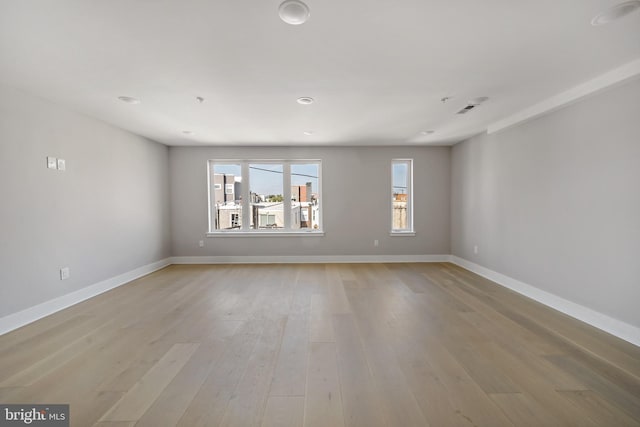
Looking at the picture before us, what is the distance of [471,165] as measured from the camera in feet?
15.7

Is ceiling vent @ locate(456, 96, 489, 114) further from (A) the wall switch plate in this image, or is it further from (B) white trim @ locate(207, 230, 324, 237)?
(A) the wall switch plate

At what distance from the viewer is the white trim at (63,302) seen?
2592mm

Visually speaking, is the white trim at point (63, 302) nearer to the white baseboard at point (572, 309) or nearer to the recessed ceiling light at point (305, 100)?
the recessed ceiling light at point (305, 100)

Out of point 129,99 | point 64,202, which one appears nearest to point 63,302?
point 64,202

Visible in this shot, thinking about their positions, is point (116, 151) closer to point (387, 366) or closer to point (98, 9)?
point (98, 9)

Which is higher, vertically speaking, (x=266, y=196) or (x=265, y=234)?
(x=266, y=196)

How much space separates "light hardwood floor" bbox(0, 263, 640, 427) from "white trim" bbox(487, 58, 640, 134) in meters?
2.26

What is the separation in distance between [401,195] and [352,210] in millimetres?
1101

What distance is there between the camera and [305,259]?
5.47m

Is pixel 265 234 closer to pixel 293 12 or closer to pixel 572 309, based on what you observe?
pixel 293 12

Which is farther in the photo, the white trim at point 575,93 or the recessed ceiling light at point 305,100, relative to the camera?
the recessed ceiling light at point 305,100

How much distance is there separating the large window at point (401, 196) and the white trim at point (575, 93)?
6.31 feet

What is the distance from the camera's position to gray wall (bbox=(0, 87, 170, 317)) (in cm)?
264

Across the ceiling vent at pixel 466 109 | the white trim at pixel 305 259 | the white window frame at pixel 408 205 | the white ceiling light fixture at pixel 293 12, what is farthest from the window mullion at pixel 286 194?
the white ceiling light fixture at pixel 293 12
